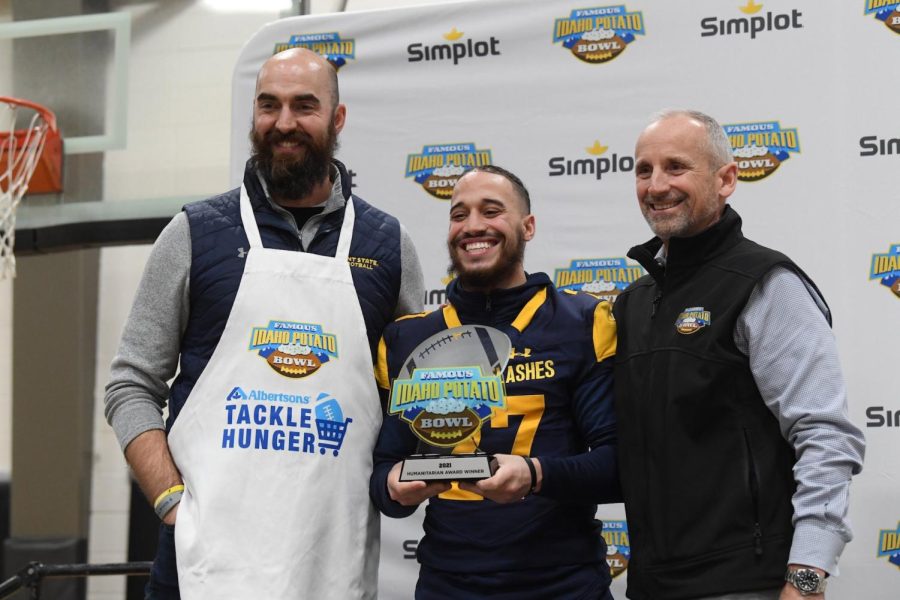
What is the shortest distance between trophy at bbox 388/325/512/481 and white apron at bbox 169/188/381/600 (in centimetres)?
13

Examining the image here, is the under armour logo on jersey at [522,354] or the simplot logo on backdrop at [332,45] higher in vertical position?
the simplot logo on backdrop at [332,45]

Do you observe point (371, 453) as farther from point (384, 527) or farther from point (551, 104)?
point (551, 104)

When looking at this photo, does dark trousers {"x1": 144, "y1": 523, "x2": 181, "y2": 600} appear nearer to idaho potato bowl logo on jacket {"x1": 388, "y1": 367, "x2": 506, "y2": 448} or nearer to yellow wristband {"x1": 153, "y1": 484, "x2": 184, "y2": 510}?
yellow wristband {"x1": 153, "y1": 484, "x2": 184, "y2": 510}

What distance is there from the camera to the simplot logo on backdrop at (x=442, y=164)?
3.16 metres

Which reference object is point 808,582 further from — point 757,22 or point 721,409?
point 757,22

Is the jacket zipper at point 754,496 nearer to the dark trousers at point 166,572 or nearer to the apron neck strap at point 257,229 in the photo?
the apron neck strap at point 257,229

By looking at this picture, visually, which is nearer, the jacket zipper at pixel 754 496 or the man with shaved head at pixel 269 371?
the jacket zipper at pixel 754 496

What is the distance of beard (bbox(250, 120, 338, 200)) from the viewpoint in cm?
190

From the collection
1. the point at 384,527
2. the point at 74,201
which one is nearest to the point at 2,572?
the point at 74,201

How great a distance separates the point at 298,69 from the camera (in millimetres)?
1911

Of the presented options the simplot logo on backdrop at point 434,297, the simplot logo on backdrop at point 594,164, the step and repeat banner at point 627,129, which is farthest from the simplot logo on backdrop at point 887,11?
the simplot logo on backdrop at point 434,297

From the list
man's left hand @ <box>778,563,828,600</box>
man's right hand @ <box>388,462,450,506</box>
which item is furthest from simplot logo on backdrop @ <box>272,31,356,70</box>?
man's left hand @ <box>778,563,828,600</box>

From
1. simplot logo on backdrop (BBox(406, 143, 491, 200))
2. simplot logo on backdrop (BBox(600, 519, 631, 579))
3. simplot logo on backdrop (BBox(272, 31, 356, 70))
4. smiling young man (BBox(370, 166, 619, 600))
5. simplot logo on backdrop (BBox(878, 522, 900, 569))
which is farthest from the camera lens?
simplot logo on backdrop (BBox(272, 31, 356, 70))

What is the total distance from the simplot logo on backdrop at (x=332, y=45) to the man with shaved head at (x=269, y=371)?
139 centimetres
